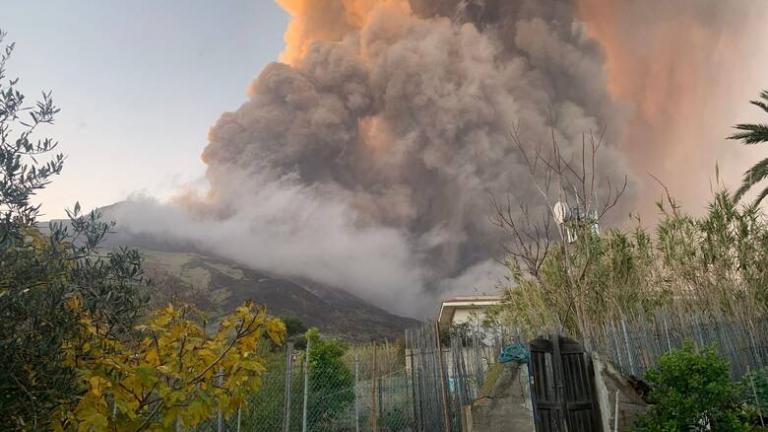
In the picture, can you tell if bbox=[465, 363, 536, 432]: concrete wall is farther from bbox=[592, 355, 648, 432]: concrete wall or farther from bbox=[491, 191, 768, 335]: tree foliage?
bbox=[491, 191, 768, 335]: tree foliage

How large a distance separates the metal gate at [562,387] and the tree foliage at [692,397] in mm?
636

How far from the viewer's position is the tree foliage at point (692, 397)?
5.31 metres

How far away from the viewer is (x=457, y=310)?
2803 cm

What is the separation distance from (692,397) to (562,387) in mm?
1369

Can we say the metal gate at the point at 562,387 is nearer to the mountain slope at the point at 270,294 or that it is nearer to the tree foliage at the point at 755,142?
the tree foliage at the point at 755,142

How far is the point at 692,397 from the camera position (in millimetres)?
5320

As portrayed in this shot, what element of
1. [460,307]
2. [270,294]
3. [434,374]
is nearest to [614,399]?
[434,374]

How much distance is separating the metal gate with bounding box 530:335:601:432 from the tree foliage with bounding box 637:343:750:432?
0.64 meters

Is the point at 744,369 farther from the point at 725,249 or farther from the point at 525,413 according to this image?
the point at 525,413

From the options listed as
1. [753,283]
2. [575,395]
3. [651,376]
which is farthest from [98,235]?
[753,283]

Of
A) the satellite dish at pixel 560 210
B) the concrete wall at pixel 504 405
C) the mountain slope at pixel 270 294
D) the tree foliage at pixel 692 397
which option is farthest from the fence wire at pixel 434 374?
the mountain slope at pixel 270 294

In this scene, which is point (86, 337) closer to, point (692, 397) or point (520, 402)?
point (520, 402)

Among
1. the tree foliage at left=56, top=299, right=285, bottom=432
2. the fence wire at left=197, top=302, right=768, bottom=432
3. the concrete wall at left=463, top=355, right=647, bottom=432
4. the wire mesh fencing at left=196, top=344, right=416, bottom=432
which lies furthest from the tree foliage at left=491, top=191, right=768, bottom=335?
the tree foliage at left=56, top=299, right=285, bottom=432

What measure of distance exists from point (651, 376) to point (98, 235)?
19.9 feet
